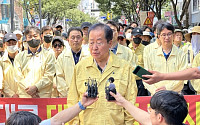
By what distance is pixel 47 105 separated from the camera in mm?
6043

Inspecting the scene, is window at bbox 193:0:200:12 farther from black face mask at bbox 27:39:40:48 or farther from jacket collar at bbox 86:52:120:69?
jacket collar at bbox 86:52:120:69

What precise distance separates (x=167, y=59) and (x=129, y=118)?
2358 millimetres

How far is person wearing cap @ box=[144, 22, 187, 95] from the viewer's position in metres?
5.89

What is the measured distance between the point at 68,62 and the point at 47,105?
2.78ft

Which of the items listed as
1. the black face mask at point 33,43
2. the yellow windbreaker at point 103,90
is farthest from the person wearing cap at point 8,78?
the yellow windbreaker at point 103,90

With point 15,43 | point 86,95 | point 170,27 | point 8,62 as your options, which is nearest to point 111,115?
point 86,95

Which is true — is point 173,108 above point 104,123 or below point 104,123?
above

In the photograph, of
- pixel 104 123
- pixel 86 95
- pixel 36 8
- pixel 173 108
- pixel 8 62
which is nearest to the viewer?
pixel 173 108

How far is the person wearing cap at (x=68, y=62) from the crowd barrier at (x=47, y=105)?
0.25 metres

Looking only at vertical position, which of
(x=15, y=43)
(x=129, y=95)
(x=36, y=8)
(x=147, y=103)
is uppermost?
(x=36, y=8)

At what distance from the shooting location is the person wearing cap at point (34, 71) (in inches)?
238

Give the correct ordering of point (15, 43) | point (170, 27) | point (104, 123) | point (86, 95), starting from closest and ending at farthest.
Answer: point (86, 95)
point (104, 123)
point (170, 27)
point (15, 43)

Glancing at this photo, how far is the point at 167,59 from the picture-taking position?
6.00 meters

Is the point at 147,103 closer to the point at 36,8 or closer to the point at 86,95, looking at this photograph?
the point at 86,95
